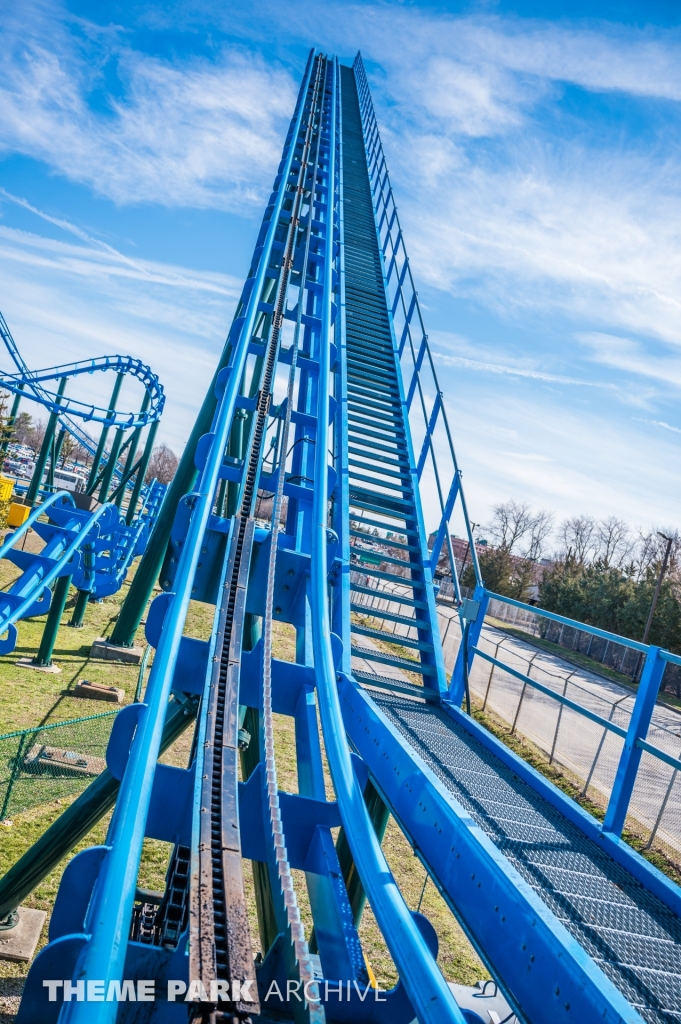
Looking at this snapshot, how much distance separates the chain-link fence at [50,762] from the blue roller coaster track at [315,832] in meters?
2.52

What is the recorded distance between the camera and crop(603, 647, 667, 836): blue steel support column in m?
3.55

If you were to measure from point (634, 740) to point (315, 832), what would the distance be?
5.39 ft

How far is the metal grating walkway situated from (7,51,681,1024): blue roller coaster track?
0.01m

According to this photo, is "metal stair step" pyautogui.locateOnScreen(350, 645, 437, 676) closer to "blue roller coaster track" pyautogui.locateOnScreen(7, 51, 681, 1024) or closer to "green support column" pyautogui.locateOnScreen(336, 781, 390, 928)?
"blue roller coaster track" pyautogui.locateOnScreen(7, 51, 681, 1024)

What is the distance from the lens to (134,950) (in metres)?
2.31

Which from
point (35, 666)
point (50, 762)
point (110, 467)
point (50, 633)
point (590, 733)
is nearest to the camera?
point (50, 762)

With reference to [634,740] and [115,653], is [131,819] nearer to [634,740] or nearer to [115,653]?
[634,740]

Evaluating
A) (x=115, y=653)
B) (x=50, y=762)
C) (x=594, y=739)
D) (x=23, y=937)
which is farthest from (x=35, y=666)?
(x=594, y=739)

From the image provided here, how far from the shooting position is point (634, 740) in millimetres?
3570

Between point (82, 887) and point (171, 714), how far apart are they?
2593 millimetres

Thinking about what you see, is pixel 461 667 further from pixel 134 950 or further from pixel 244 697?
pixel 134 950

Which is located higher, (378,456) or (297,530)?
(378,456)

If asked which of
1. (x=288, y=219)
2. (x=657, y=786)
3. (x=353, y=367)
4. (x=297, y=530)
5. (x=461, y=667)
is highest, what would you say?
(x=288, y=219)

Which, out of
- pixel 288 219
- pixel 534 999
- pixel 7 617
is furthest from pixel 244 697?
pixel 288 219
